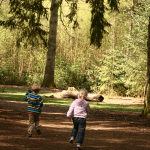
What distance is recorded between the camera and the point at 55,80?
2448 cm

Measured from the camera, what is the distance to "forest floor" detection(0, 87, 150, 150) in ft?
18.3

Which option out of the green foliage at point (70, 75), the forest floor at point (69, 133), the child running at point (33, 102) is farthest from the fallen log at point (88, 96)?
the child running at point (33, 102)

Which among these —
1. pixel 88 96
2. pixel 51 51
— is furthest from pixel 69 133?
pixel 51 51

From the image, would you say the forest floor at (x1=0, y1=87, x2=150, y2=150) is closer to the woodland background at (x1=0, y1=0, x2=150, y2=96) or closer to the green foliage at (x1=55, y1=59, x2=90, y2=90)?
the woodland background at (x1=0, y1=0, x2=150, y2=96)

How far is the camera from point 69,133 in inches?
286

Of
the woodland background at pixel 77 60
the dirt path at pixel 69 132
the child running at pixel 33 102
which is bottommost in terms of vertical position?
the dirt path at pixel 69 132

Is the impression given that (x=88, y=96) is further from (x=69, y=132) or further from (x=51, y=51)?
(x=69, y=132)

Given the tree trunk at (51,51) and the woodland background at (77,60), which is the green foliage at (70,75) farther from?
the tree trunk at (51,51)

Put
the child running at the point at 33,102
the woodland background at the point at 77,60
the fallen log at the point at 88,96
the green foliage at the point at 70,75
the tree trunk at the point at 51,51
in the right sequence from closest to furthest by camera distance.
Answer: the child running at the point at 33,102 → the fallen log at the point at 88,96 → the tree trunk at the point at 51,51 → the woodland background at the point at 77,60 → the green foliage at the point at 70,75

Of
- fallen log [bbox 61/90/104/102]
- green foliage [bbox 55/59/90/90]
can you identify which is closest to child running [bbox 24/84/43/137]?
fallen log [bbox 61/90/104/102]

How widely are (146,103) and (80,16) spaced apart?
17971 mm

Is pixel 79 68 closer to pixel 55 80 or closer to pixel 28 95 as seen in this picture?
pixel 55 80

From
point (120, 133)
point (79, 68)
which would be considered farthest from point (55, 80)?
point (120, 133)

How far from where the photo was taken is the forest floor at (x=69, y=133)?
5586 millimetres
